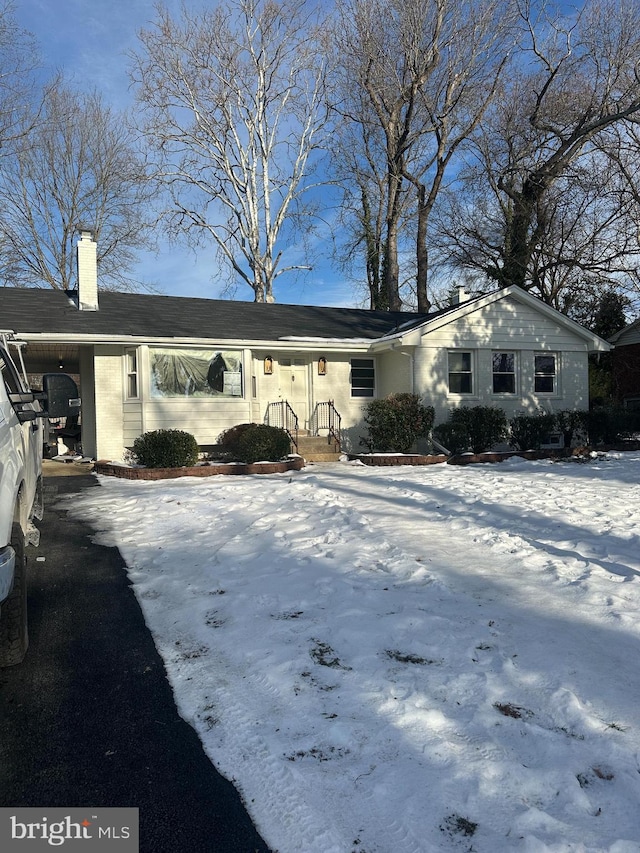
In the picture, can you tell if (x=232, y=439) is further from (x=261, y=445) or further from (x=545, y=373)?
(x=545, y=373)

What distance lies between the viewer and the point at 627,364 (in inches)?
846

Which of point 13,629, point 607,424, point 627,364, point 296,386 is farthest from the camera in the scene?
point 627,364

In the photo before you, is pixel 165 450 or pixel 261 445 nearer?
pixel 165 450

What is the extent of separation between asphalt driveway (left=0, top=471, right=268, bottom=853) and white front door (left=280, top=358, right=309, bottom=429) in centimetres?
1122

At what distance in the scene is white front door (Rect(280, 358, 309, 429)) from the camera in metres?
15.6

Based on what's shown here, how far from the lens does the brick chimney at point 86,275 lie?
1416cm

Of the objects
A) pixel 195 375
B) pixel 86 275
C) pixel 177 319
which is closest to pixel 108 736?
pixel 195 375

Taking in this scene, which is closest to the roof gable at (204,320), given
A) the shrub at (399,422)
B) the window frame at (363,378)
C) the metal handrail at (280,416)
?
the window frame at (363,378)

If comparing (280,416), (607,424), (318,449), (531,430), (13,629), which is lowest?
(13,629)

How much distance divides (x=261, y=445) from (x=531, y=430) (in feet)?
23.8

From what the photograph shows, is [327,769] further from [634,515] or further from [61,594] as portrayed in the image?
[634,515]

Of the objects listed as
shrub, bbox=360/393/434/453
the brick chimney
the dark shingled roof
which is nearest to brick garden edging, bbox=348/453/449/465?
shrub, bbox=360/393/434/453

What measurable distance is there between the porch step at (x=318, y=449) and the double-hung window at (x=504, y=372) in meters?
5.00

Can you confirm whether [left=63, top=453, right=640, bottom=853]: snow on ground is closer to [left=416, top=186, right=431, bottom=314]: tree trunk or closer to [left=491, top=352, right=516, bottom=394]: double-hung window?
[left=491, top=352, right=516, bottom=394]: double-hung window
